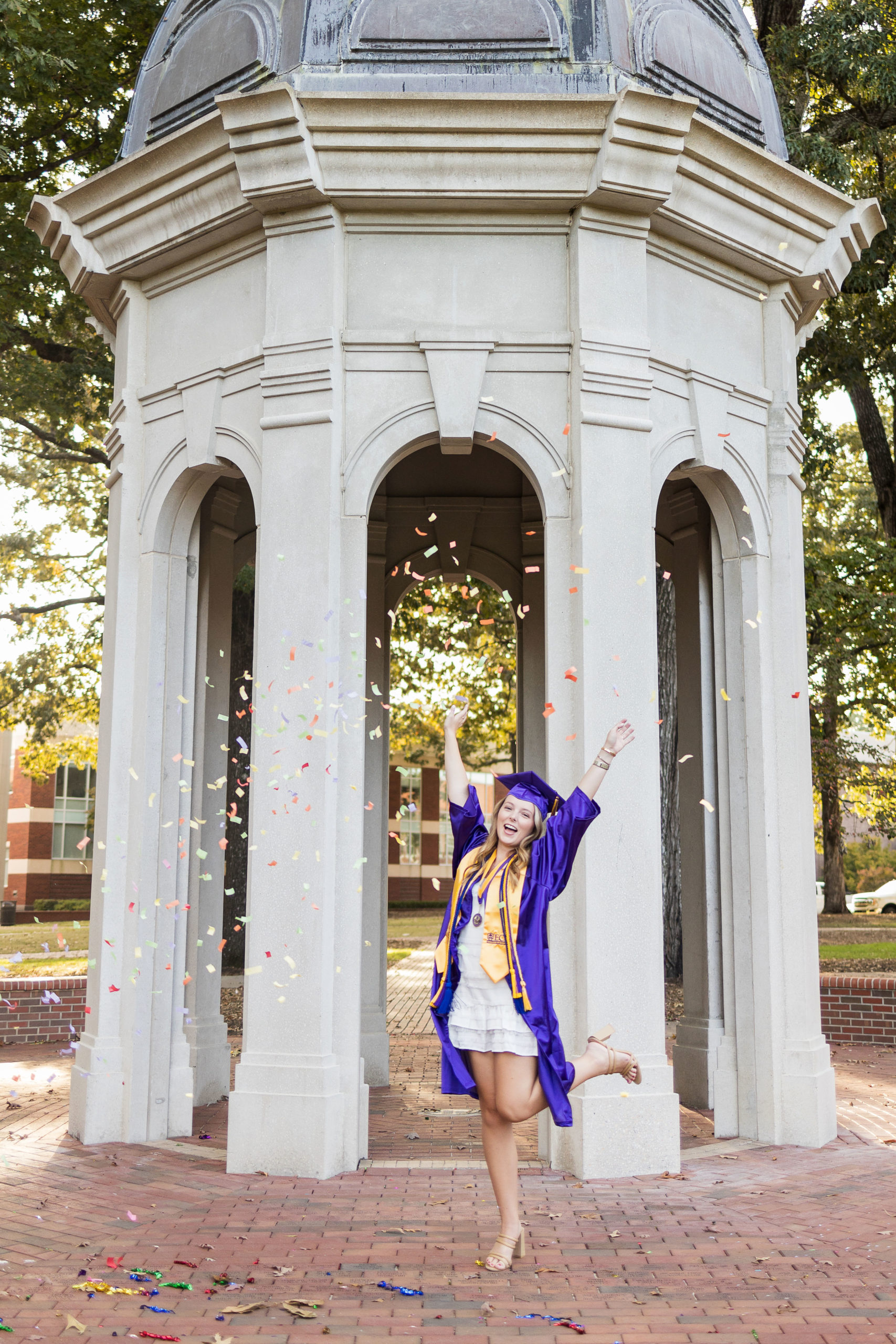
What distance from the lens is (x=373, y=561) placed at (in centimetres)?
1018

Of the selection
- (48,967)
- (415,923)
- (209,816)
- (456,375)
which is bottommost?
(415,923)

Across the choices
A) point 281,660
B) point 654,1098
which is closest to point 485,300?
point 281,660

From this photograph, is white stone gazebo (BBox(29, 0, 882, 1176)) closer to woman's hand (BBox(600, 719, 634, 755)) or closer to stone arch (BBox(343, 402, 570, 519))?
stone arch (BBox(343, 402, 570, 519))

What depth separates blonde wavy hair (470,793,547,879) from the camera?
4.80 metres

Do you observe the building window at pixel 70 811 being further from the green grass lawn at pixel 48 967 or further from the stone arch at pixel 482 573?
the stone arch at pixel 482 573

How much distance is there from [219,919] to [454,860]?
4.07 m

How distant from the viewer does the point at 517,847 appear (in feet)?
15.8

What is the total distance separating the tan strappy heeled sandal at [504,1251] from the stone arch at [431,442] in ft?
12.6

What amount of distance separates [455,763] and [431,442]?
8.70 ft

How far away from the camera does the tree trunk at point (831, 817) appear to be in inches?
867

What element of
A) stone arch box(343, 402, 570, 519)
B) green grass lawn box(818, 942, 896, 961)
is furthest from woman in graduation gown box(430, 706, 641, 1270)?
green grass lawn box(818, 942, 896, 961)

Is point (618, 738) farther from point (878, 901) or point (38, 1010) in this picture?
point (878, 901)

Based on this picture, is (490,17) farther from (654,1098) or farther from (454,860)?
(654,1098)

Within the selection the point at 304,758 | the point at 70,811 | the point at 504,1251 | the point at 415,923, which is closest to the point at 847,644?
the point at 304,758
